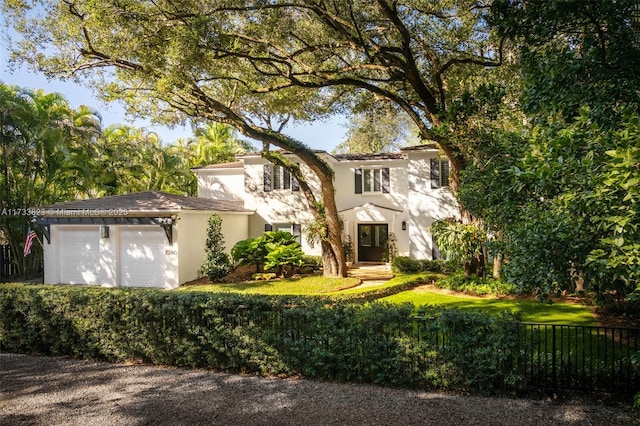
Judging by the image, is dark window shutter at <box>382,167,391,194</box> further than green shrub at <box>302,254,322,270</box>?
Yes

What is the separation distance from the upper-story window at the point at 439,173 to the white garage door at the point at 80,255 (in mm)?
15671

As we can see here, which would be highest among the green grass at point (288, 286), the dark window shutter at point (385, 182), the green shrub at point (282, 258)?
the dark window shutter at point (385, 182)

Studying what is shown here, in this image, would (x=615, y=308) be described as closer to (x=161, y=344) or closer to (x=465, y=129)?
(x=465, y=129)

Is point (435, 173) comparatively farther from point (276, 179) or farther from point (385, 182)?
point (276, 179)

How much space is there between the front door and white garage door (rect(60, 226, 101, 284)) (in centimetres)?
1302

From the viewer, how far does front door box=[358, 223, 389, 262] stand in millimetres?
22734

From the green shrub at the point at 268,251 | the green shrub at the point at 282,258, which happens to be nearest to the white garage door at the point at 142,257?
the green shrub at the point at 268,251

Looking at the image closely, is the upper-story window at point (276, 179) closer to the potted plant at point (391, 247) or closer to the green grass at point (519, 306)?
the potted plant at point (391, 247)

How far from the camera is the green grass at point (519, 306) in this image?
36.2 feet

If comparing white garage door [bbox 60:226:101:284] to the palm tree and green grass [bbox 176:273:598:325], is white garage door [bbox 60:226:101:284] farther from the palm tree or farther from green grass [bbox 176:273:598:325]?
green grass [bbox 176:273:598:325]

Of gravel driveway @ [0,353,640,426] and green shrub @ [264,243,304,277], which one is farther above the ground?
green shrub @ [264,243,304,277]

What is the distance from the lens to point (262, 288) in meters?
15.9

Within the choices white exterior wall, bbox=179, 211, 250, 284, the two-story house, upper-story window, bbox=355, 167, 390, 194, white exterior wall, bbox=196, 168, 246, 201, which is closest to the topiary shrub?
white exterior wall, bbox=179, 211, 250, 284

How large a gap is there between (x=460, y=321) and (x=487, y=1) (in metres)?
9.52
